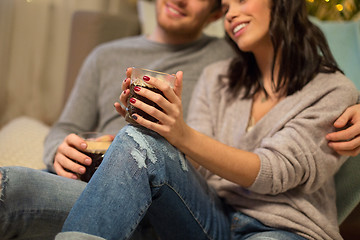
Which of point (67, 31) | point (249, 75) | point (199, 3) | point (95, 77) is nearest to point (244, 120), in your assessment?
point (249, 75)

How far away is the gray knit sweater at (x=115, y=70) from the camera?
137 cm

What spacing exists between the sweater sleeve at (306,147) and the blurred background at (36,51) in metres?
0.99

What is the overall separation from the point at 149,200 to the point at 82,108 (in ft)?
2.35

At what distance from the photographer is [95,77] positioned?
4.70 ft

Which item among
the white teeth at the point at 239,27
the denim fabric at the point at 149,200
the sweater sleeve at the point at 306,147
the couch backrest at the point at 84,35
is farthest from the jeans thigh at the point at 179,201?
the couch backrest at the point at 84,35

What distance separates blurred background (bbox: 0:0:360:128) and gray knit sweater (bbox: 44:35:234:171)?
0.40 m

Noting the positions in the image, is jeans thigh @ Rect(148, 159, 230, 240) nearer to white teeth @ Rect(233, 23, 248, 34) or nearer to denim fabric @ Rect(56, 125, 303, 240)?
denim fabric @ Rect(56, 125, 303, 240)

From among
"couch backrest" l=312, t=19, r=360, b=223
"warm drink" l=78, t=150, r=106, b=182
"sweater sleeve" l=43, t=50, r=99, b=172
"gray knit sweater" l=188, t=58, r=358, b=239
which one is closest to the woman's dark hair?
"gray knit sweater" l=188, t=58, r=358, b=239

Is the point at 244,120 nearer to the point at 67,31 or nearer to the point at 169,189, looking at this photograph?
the point at 169,189

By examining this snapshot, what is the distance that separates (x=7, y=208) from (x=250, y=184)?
56 centimetres

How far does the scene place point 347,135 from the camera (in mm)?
905

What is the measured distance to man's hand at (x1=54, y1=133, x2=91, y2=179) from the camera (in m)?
0.95

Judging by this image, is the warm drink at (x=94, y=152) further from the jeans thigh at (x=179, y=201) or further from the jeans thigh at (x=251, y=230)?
the jeans thigh at (x=251, y=230)

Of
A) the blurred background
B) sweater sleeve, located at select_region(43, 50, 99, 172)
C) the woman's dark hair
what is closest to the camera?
the woman's dark hair
